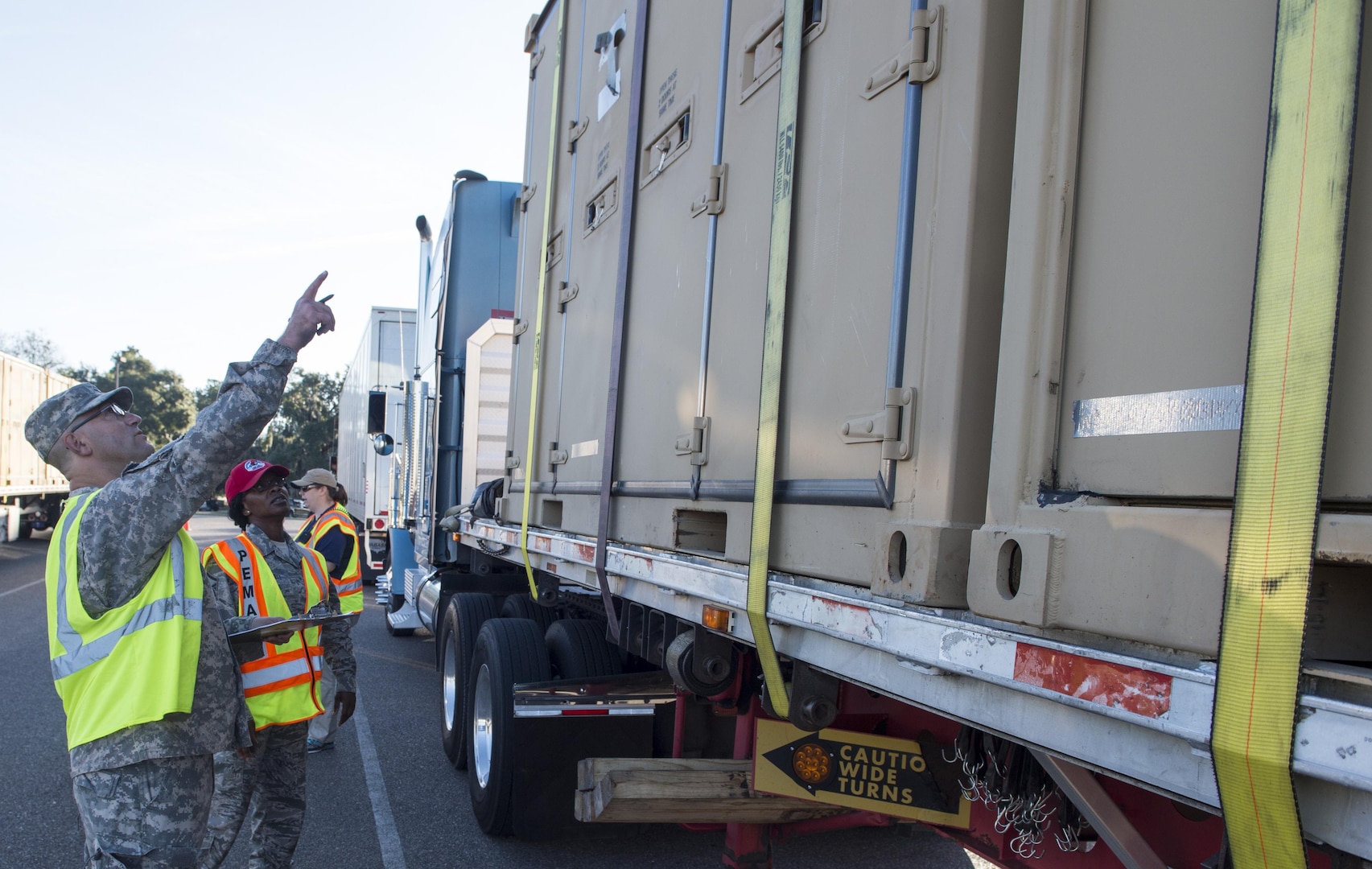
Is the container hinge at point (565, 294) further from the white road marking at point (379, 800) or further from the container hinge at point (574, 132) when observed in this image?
the white road marking at point (379, 800)

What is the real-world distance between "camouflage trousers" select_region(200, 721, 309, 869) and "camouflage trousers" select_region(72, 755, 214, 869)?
33.3 inches

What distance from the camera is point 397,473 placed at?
9.62 m

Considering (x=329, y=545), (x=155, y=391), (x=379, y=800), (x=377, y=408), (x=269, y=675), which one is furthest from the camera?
(x=155, y=391)

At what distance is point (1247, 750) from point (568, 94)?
14.0 feet

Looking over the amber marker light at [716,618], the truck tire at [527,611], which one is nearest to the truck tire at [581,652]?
the truck tire at [527,611]

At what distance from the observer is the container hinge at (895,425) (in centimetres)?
187

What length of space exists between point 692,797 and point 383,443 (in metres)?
6.83

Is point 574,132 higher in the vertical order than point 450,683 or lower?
higher

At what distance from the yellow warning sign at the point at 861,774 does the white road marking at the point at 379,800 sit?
8.17ft

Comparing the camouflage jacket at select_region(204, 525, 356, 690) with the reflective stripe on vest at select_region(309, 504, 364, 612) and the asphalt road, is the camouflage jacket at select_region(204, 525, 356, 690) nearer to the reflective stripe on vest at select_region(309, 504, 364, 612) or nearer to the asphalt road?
the reflective stripe on vest at select_region(309, 504, 364, 612)

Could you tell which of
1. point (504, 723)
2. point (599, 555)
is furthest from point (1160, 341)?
point (504, 723)

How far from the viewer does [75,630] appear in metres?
2.46

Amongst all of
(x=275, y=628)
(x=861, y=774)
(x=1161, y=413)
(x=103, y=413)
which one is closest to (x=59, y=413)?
(x=103, y=413)

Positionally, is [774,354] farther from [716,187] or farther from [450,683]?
[450,683]
